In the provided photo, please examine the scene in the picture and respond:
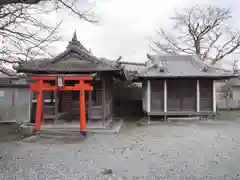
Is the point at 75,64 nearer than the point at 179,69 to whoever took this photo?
Yes

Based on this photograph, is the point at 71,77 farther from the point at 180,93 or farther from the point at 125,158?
the point at 180,93

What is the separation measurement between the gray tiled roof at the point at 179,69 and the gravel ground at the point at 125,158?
4.58 m

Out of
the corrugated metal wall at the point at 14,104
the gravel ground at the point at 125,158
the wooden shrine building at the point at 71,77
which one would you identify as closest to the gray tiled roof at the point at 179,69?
the wooden shrine building at the point at 71,77

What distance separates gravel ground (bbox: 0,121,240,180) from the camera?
5176 mm

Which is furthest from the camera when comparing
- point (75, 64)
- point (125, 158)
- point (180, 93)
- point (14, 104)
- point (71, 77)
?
point (14, 104)

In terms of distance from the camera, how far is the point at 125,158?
21.3 ft

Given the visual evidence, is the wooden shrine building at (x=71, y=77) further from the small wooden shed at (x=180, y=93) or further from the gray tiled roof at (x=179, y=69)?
the small wooden shed at (x=180, y=93)

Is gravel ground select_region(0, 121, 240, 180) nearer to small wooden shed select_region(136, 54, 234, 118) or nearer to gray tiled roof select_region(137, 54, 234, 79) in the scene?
small wooden shed select_region(136, 54, 234, 118)

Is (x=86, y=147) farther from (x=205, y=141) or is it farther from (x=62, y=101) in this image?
(x=62, y=101)

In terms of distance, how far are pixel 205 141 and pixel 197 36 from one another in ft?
62.2

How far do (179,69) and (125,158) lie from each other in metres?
9.49

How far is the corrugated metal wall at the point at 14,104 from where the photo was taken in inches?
569

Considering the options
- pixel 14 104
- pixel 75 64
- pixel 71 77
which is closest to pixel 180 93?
pixel 75 64

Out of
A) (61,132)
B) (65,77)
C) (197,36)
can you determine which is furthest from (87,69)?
→ (197,36)
